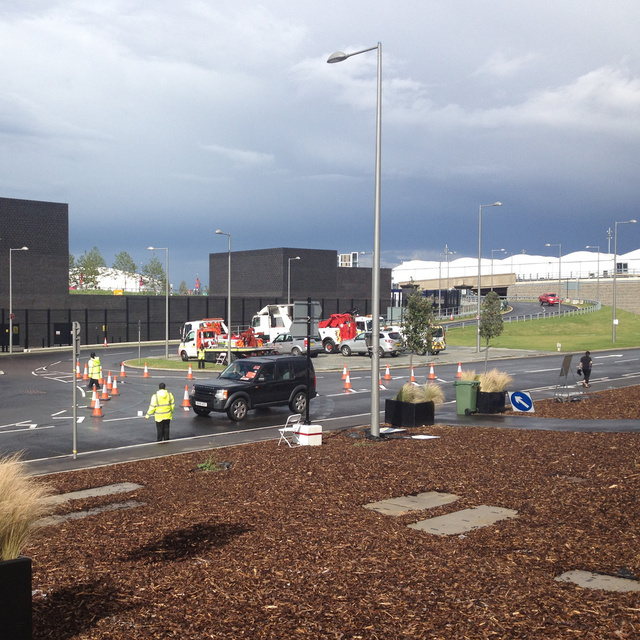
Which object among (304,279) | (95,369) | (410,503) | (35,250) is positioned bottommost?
(410,503)

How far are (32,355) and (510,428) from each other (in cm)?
4199

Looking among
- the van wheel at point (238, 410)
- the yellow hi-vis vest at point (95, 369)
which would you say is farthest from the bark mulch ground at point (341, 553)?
the yellow hi-vis vest at point (95, 369)

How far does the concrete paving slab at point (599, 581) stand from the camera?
614cm

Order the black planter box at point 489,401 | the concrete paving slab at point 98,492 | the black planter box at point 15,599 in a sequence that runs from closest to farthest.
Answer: the black planter box at point 15,599, the concrete paving slab at point 98,492, the black planter box at point 489,401

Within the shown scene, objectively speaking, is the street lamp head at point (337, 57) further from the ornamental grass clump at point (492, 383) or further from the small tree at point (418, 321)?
the small tree at point (418, 321)

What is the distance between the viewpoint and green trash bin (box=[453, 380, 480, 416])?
773 inches

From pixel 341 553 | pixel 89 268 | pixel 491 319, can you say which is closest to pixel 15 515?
pixel 341 553

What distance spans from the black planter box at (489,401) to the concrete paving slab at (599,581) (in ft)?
43.1

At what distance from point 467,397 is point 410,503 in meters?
10.6

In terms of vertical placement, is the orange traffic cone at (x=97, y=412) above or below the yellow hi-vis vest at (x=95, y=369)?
below

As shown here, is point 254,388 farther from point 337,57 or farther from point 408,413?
point 337,57

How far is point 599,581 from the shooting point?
631 centimetres

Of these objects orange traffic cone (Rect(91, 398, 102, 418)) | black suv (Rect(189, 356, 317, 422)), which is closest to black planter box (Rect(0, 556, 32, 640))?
black suv (Rect(189, 356, 317, 422))

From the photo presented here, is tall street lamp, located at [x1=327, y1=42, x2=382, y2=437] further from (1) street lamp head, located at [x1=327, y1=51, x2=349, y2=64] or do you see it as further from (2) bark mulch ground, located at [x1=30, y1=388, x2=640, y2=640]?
(2) bark mulch ground, located at [x1=30, y1=388, x2=640, y2=640]
